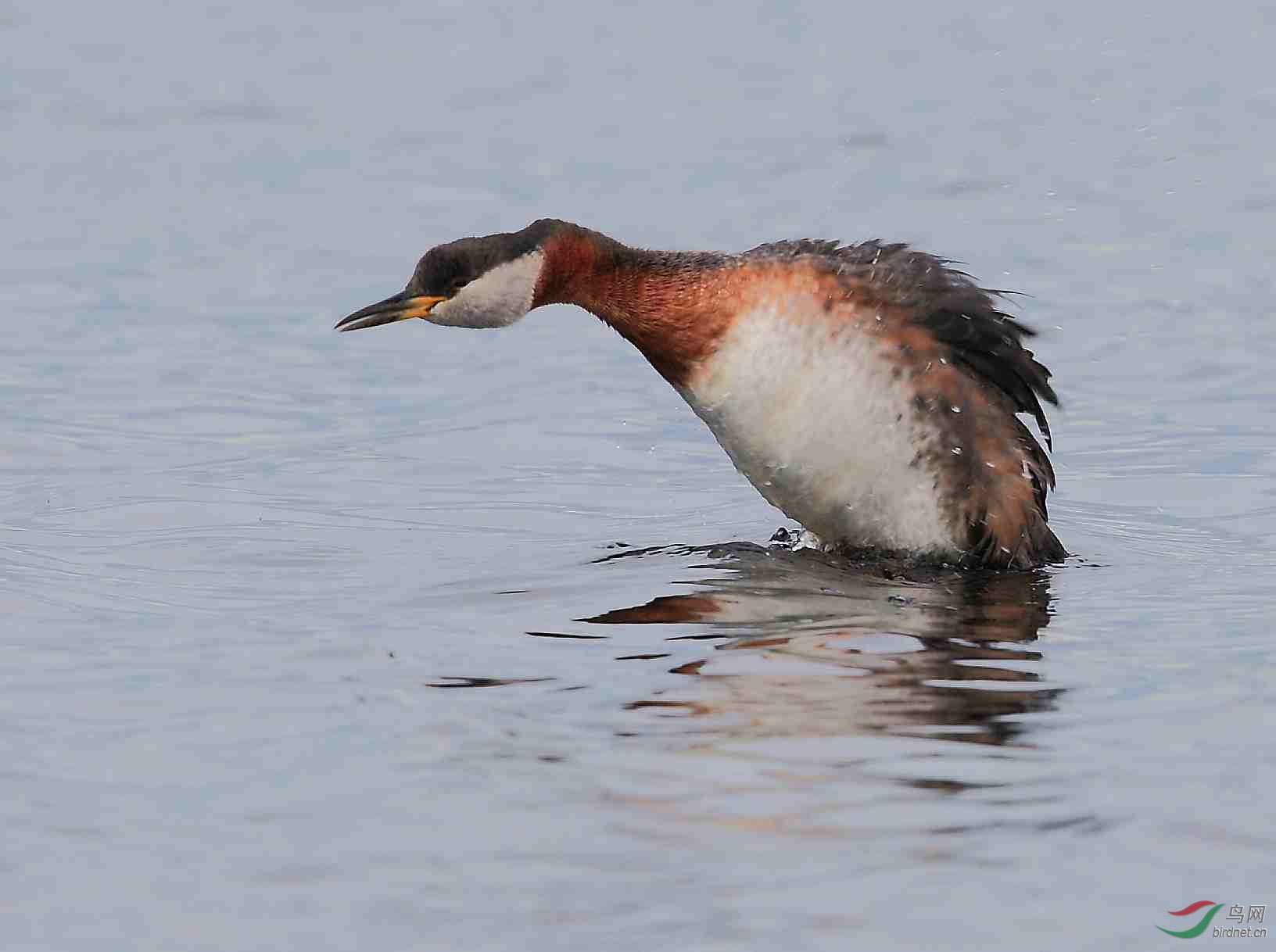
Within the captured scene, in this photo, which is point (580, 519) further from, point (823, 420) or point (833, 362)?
point (833, 362)

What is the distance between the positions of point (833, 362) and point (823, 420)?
0.25 meters

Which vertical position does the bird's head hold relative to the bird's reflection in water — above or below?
above

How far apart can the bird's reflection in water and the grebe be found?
0.30 m

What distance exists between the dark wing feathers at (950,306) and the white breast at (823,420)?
12.6 inches

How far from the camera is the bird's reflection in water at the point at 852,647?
751 cm

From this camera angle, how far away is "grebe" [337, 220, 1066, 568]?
383 inches

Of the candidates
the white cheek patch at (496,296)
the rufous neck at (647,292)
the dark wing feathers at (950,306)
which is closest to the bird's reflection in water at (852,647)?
the dark wing feathers at (950,306)

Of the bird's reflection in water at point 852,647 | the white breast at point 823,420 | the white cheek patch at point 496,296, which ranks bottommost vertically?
the bird's reflection in water at point 852,647

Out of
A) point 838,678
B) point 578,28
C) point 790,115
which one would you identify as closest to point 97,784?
point 838,678

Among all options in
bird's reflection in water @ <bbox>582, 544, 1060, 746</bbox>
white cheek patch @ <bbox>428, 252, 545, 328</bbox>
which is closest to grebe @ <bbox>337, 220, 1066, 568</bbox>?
white cheek patch @ <bbox>428, 252, 545, 328</bbox>

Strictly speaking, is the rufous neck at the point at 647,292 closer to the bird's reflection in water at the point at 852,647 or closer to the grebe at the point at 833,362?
the grebe at the point at 833,362

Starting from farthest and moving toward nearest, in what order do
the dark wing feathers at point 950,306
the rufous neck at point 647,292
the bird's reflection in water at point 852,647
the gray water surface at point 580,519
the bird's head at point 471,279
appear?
1. the bird's head at point 471,279
2. the dark wing feathers at point 950,306
3. the rufous neck at point 647,292
4. the bird's reflection in water at point 852,647
5. the gray water surface at point 580,519

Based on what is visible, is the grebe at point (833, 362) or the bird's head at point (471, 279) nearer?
the grebe at point (833, 362)

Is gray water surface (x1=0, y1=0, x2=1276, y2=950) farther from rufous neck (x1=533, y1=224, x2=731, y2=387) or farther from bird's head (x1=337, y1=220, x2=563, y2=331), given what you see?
bird's head (x1=337, y1=220, x2=563, y2=331)
